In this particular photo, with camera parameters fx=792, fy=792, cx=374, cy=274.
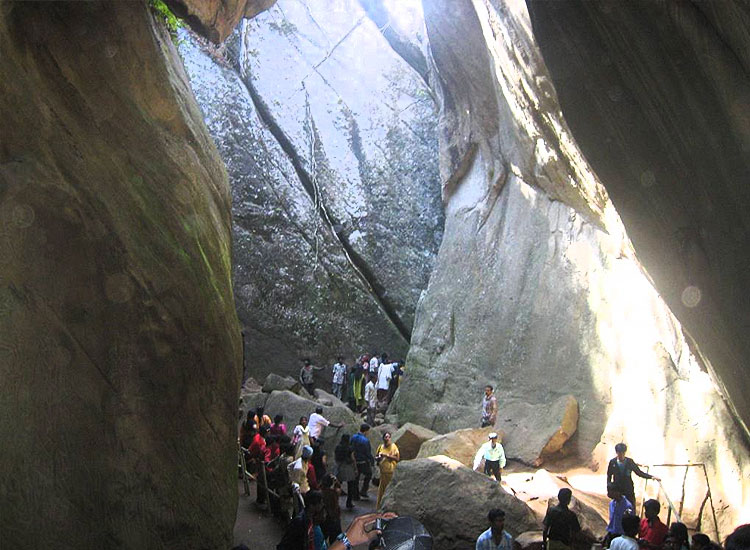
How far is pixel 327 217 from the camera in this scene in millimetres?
25188

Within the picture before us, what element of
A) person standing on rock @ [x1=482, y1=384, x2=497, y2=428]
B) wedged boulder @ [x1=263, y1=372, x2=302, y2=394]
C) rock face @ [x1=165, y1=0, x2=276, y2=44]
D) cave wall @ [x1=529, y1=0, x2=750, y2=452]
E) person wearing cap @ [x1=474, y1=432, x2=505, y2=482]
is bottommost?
wedged boulder @ [x1=263, y1=372, x2=302, y2=394]

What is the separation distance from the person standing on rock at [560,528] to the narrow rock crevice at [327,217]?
1702 centimetres

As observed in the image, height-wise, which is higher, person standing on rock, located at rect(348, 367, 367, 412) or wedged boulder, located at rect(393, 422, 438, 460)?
wedged boulder, located at rect(393, 422, 438, 460)

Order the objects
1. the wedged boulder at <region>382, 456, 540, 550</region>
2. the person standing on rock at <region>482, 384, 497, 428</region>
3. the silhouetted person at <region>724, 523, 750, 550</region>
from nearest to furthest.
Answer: the silhouetted person at <region>724, 523, 750, 550</region>, the wedged boulder at <region>382, 456, 540, 550</region>, the person standing on rock at <region>482, 384, 497, 428</region>

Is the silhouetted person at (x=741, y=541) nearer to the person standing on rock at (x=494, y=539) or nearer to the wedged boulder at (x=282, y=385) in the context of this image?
the person standing on rock at (x=494, y=539)

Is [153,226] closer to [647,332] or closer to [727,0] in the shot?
[727,0]

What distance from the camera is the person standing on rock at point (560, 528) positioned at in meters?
7.04

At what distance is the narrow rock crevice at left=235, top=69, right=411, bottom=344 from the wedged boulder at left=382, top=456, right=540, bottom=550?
46.4ft

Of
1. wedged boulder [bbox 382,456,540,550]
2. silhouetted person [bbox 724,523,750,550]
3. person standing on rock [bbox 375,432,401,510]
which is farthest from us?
person standing on rock [bbox 375,432,401,510]

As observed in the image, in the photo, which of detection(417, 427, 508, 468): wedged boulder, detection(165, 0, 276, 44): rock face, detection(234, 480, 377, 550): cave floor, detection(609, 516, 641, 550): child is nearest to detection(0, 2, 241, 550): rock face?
detection(165, 0, 276, 44): rock face

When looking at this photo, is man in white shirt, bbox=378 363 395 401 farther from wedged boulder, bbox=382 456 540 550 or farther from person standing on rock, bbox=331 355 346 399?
wedged boulder, bbox=382 456 540 550

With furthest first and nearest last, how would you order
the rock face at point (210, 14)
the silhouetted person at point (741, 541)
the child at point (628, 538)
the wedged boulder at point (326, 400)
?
the wedged boulder at point (326, 400)
the rock face at point (210, 14)
the child at point (628, 538)
the silhouetted person at point (741, 541)

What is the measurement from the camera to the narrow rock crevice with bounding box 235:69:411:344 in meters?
24.4

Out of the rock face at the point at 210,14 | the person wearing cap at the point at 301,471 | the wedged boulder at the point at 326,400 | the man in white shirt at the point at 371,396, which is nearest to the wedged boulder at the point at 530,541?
the person wearing cap at the point at 301,471
